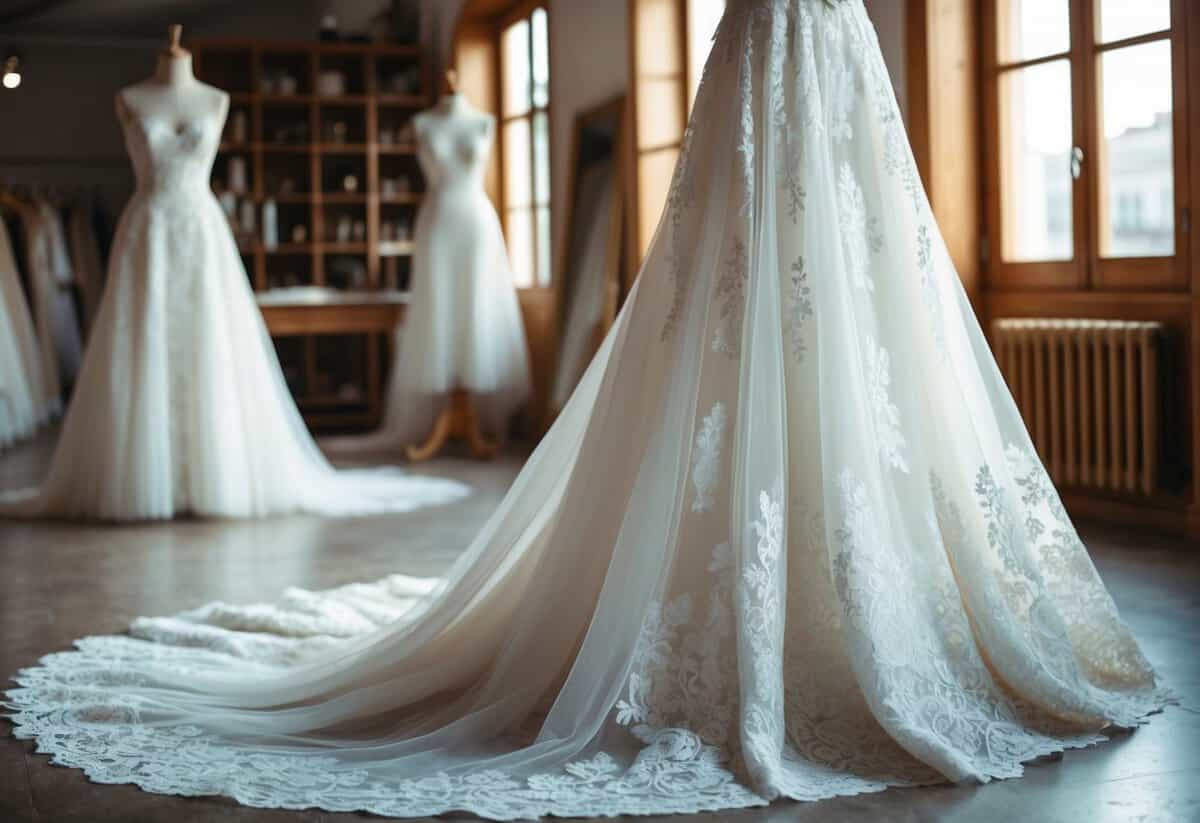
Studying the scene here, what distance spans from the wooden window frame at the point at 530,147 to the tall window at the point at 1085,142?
3347 mm

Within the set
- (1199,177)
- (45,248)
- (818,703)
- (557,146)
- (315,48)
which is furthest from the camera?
(45,248)

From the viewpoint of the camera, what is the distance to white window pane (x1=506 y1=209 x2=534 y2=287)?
8820 millimetres

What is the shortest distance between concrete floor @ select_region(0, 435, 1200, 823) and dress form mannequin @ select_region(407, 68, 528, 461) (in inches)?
10.4

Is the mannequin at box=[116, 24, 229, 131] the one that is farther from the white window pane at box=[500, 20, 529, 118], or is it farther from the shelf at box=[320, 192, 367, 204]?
the shelf at box=[320, 192, 367, 204]

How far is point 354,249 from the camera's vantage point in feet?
30.8

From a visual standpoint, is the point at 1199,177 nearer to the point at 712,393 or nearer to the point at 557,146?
the point at 712,393

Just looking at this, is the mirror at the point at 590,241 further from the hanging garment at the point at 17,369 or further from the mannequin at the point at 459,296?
the hanging garment at the point at 17,369

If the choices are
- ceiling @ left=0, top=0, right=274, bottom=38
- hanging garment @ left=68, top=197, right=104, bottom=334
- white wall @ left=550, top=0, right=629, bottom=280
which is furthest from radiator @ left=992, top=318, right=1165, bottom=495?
hanging garment @ left=68, top=197, right=104, bottom=334

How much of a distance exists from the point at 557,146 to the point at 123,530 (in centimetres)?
368

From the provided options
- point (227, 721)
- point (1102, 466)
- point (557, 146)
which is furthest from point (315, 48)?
point (227, 721)

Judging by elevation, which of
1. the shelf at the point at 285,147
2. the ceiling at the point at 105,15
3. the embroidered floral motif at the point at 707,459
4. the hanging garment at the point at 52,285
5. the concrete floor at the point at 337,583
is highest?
the ceiling at the point at 105,15

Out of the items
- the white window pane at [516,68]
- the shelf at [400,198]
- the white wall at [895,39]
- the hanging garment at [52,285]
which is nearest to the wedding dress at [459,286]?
the white window pane at [516,68]

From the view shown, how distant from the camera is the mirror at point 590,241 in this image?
706 centimetres

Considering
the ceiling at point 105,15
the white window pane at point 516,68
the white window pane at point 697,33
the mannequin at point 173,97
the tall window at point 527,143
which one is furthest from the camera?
the ceiling at point 105,15
